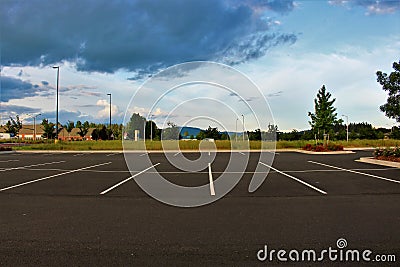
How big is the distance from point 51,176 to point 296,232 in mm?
11637

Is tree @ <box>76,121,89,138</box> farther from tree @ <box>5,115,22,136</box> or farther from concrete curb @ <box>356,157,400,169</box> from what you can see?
concrete curb @ <box>356,157,400,169</box>

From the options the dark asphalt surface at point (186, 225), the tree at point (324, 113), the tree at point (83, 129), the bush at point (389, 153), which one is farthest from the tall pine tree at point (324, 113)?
the tree at point (83, 129)

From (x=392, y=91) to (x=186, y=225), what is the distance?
19260 mm

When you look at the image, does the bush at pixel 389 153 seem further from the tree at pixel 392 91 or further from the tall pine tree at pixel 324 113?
the tall pine tree at pixel 324 113

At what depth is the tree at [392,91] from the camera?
832 inches

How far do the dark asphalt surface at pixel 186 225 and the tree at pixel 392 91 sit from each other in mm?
11344

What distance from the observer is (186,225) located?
6828 mm

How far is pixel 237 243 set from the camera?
18.4ft

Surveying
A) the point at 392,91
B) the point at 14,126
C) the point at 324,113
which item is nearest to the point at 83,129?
the point at 14,126

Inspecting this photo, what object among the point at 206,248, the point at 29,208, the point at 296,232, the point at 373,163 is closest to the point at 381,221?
the point at 296,232
